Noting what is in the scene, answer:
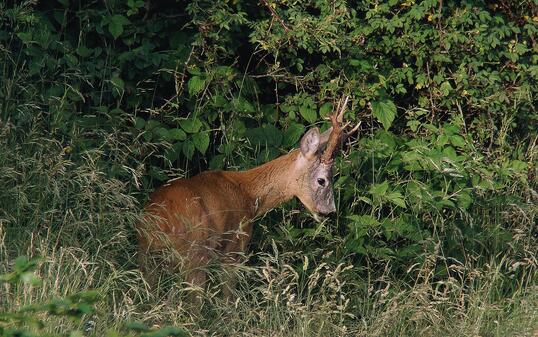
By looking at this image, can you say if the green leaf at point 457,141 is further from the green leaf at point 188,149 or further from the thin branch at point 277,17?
the green leaf at point 188,149

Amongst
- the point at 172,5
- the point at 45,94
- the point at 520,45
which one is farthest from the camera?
the point at 520,45

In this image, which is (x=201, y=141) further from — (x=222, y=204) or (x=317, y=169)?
(x=317, y=169)

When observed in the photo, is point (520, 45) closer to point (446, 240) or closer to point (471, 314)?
point (446, 240)

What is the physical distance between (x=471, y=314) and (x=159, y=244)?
211cm

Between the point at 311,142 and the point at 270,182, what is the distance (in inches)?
16.8

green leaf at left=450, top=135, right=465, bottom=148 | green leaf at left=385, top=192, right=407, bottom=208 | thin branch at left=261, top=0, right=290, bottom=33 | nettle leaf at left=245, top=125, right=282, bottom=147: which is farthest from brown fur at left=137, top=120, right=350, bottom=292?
green leaf at left=450, top=135, right=465, bottom=148

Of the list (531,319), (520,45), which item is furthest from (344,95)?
(531,319)

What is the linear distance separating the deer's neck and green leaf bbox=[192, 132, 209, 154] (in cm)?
32

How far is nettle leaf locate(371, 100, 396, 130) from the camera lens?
8570mm

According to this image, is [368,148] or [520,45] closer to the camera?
[368,148]

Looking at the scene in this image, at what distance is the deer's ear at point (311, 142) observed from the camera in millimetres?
8047

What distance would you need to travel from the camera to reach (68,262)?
6.04 metres

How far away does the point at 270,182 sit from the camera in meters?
8.12

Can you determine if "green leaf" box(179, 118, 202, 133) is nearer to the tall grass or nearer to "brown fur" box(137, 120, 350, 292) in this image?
"brown fur" box(137, 120, 350, 292)
